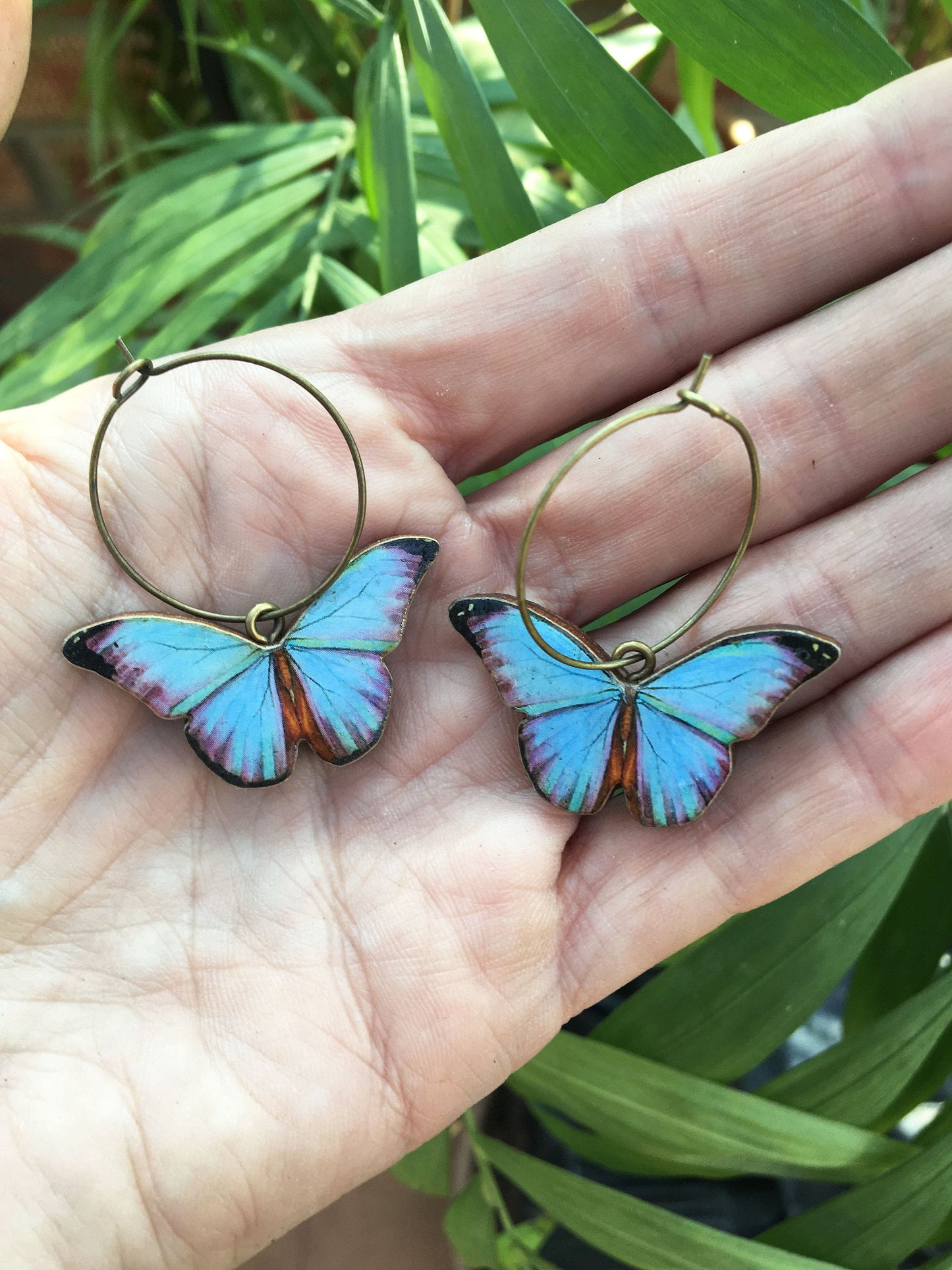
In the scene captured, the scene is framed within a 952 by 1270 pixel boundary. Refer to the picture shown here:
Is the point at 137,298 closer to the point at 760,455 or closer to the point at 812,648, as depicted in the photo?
the point at 760,455

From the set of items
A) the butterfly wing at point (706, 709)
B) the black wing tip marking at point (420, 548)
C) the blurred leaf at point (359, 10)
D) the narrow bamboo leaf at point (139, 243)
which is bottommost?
the butterfly wing at point (706, 709)

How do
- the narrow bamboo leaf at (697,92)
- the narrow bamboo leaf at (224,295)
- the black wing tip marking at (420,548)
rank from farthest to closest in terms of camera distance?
the narrow bamboo leaf at (697,92) → the narrow bamboo leaf at (224,295) → the black wing tip marking at (420,548)

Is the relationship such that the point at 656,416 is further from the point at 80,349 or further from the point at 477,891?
the point at 80,349

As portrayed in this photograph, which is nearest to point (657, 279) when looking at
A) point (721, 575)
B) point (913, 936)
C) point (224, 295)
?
point (721, 575)

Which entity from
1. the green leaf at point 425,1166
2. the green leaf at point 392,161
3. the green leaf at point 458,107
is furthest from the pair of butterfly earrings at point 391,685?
the green leaf at point 425,1166

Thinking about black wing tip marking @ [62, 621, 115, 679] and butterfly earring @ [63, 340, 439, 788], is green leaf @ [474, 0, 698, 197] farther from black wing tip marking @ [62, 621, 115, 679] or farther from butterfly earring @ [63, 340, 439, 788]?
black wing tip marking @ [62, 621, 115, 679]

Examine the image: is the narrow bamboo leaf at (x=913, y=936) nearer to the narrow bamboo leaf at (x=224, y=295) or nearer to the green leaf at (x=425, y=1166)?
the green leaf at (x=425, y=1166)
